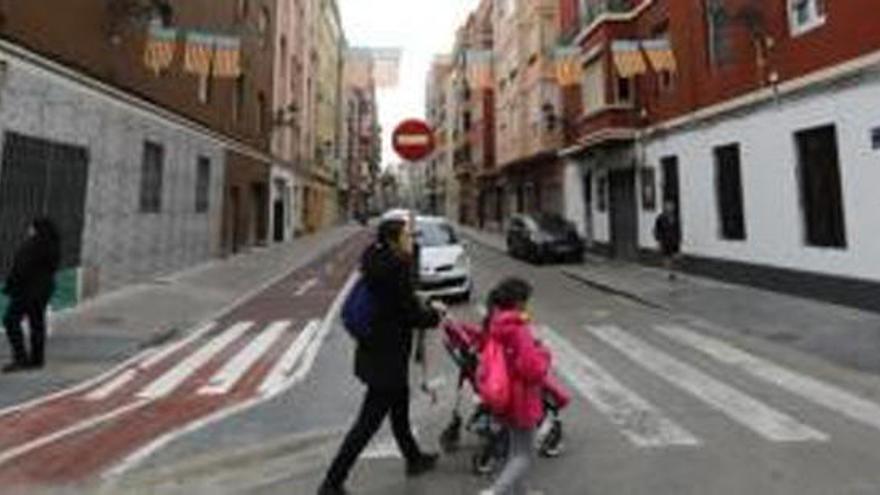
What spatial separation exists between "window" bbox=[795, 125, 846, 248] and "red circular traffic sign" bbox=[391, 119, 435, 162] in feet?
29.7

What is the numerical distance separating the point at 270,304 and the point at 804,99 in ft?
36.6

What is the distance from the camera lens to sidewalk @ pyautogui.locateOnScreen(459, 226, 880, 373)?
1241 centimetres

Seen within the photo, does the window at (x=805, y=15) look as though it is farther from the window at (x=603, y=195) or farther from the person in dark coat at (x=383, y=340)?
the person in dark coat at (x=383, y=340)

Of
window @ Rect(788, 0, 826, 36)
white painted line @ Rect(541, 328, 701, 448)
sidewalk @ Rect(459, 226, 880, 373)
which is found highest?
window @ Rect(788, 0, 826, 36)

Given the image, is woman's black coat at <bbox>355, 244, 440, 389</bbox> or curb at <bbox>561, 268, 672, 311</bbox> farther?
curb at <bbox>561, 268, 672, 311</bbox>

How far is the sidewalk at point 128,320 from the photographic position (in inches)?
440

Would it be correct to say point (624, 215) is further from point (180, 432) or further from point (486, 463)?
point (486, 463)

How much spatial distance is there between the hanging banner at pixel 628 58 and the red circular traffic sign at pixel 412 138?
14.3 m

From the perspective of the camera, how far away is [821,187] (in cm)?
1694

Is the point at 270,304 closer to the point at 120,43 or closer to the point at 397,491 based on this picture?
the point at 120,43

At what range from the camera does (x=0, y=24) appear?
13.8 m

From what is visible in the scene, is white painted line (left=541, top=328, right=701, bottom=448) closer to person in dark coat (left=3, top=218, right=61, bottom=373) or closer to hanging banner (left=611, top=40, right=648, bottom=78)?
person in dark coat (left=3, top=218, right=61, bottom=373)

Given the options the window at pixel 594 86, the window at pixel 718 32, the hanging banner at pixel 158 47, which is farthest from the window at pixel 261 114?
the window at pixel 718 32

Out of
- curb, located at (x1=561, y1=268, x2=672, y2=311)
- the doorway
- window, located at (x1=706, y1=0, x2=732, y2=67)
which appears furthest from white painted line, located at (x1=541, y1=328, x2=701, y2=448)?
the doorway
